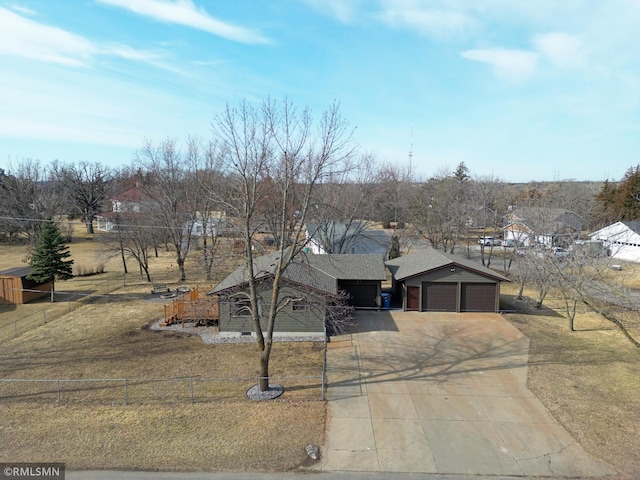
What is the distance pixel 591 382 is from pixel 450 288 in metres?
9.72

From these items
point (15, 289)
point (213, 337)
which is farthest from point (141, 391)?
point (15, 289)

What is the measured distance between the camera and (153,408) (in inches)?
508

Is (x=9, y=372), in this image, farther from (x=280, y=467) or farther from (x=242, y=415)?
(x=280, y=467)

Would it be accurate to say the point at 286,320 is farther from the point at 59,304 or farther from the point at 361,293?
the point at 59,304

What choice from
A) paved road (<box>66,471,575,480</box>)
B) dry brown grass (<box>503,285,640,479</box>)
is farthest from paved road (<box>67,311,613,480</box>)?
dry brown grass (<box>503,285,640,479</box>)

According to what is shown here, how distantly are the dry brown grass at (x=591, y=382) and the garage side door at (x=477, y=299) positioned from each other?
1.29 metres

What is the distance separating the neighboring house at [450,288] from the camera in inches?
934

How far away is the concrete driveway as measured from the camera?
33.7ft

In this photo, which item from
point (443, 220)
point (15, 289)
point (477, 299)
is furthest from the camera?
point (443, 220)

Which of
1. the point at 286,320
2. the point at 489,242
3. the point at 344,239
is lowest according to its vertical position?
the point at 286,320

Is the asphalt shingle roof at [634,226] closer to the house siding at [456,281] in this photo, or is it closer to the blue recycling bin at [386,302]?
the house siding at [456,281]

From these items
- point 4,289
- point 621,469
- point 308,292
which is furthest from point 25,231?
point 621,469

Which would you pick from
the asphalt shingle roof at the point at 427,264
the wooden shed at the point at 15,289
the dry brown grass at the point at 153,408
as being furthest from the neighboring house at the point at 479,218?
the wooden shed at the point at 15,289

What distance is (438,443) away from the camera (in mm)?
11070
